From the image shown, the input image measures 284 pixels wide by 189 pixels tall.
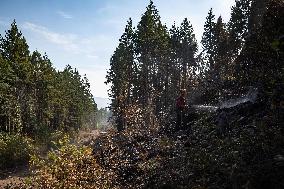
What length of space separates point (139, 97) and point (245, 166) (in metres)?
53.7

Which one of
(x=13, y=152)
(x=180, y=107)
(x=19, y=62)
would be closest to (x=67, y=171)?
(x=180, y=107)

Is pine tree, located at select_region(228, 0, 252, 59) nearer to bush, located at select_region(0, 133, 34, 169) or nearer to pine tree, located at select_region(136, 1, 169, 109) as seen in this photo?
pine tree, located at select_region(136, 1, 169, 109)

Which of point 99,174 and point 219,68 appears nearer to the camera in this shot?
point 99,174

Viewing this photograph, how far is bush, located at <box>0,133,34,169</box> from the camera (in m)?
29.7

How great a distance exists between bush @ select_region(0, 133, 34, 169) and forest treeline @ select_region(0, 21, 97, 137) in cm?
1128

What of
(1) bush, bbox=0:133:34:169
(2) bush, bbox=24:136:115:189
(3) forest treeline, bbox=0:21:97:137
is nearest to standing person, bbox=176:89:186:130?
(2) bush, bbox=24:136:115:189

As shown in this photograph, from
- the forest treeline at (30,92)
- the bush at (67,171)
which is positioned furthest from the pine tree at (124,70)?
the bush at (67,171)

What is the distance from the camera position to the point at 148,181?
1309 cm

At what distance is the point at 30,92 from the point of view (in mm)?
57844

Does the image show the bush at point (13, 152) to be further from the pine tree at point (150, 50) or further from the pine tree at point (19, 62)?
the pine tree at point (150, 50)

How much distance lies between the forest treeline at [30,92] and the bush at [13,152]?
37.0 feet

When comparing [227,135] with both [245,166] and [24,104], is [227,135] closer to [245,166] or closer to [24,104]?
[245,166]

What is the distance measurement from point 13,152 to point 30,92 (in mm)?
29168

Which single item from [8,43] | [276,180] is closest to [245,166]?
[276,180]
